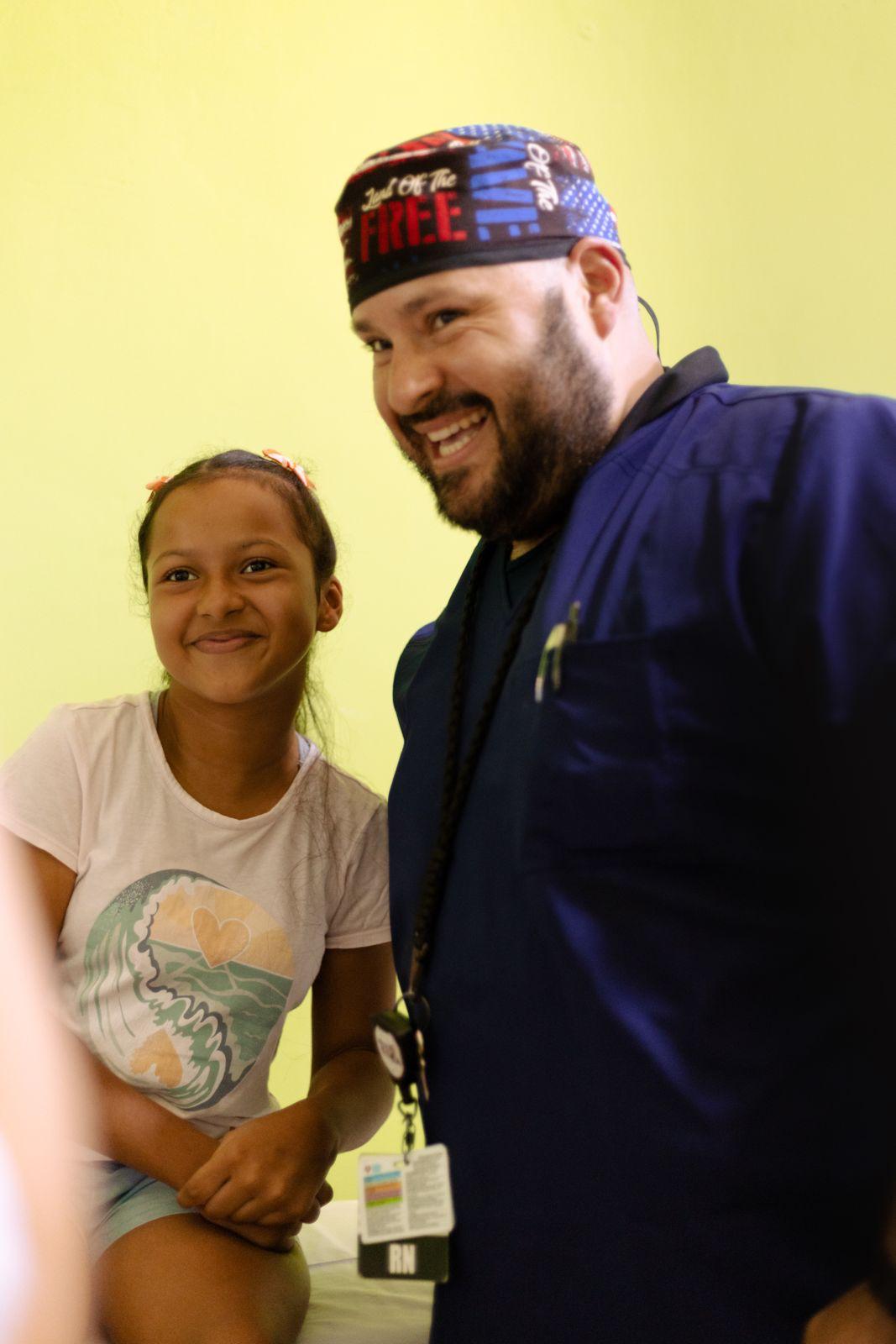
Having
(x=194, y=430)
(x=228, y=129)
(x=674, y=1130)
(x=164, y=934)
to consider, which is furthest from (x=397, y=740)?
(x=674, y=1130)

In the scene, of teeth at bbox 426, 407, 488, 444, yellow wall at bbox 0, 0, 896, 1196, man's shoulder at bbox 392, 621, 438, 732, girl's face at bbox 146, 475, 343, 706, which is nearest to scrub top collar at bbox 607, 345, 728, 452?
teeth at bbox 426, 407, 488, 444

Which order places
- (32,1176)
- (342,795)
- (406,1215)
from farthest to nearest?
1. (342,795)
2. (406,1215)
3. (32,1176)

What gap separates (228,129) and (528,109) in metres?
0.57

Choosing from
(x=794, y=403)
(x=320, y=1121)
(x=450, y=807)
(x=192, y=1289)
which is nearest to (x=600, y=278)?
(x=794, y=403)

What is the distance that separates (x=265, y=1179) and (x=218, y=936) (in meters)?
0.28

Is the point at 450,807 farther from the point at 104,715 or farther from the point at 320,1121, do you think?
the point at 104,715

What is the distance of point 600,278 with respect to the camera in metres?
1.26

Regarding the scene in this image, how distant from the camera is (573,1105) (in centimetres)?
103

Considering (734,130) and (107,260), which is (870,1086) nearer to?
(107,260)

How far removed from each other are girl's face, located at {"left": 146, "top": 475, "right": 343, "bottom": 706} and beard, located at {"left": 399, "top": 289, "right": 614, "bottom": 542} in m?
0.36

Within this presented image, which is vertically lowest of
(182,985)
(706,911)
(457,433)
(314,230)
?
(182,985)

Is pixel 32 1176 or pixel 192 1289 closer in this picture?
pixel 32 1176

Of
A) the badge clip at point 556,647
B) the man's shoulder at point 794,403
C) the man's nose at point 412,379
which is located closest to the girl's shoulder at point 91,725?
the man's nose at point 412,379

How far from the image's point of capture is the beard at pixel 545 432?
1.20 meters
